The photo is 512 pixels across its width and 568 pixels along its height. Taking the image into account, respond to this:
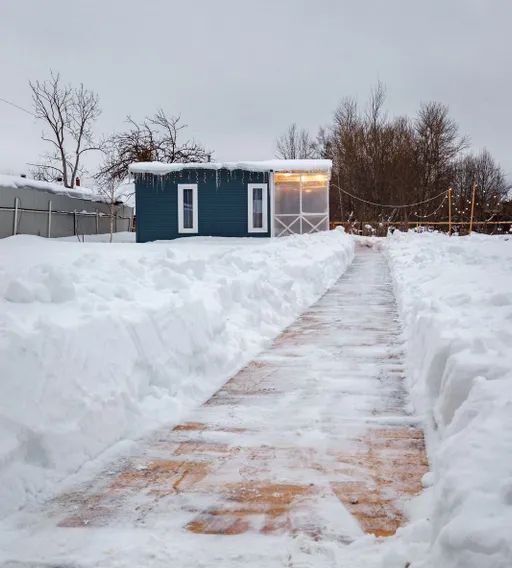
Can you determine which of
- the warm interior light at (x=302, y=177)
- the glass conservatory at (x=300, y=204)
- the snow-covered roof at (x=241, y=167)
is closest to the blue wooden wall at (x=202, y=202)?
the snow-covered roof at (x=241, y=167)

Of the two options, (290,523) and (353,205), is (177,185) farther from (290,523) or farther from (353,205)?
(353,205)

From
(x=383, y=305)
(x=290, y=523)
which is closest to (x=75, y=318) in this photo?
(x=290, y=523)

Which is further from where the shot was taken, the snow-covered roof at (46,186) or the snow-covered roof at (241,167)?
the snow-covered roof at (241,167)

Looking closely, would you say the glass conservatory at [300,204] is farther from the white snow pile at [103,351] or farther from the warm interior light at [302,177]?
the white snow pile at [103,351]

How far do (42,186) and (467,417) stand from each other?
75.4 ft

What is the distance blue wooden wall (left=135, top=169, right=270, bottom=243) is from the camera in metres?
22.8

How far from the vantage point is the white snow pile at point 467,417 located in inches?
75.5

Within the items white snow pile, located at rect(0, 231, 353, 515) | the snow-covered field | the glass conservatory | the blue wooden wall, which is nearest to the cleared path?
the snow-covered field

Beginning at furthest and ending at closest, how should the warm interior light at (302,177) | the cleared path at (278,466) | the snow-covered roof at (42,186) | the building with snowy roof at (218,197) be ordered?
the warm interior light at (302,177) < the building with snowy roof at (218,197) < the snow-covered roof at (42,186) < the cleared path at (278,466)

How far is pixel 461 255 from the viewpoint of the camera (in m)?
14.0

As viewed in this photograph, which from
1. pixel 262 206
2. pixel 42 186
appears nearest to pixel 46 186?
pixel 42 186

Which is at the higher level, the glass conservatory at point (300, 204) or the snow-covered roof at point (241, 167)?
the snow-covered roof at point (241, 167)

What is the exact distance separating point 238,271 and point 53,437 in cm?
585

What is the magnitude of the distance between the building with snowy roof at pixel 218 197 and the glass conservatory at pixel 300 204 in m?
0.05
